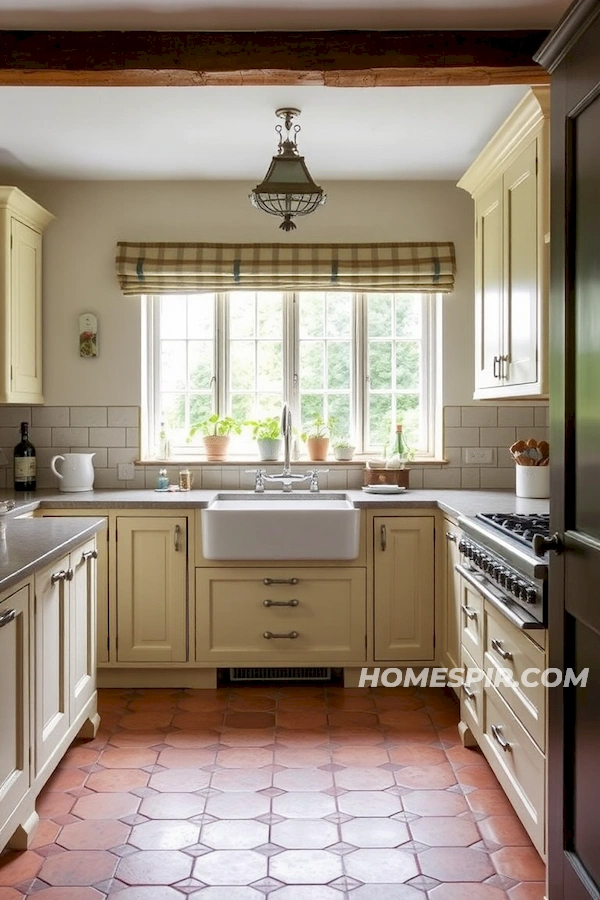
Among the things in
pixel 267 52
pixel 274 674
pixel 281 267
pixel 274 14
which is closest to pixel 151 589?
pixel 274 674

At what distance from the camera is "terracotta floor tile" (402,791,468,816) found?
277 centimetres

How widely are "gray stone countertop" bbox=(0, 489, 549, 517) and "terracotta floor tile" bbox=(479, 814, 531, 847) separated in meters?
1.27

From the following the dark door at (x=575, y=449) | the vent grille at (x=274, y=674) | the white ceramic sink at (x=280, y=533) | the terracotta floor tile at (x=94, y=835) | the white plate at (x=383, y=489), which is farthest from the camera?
the white plate at (x=383, y=489)

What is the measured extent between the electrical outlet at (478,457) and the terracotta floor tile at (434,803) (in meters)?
2.07

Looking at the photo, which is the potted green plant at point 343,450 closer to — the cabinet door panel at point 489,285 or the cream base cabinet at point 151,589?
the cabinet door panel at point 489,285

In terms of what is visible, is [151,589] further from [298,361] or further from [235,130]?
[235,130]

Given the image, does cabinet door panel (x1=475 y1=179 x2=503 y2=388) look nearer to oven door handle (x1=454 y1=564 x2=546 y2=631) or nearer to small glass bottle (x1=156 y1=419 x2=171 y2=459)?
oven door handle (x1=454 y1=564 x2=546 y2=631)

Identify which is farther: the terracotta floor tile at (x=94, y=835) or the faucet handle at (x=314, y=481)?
the faucet handle at (x=314, y=481)

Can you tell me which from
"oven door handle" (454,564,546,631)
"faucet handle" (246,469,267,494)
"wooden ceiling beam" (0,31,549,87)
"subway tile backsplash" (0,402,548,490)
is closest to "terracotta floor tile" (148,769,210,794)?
"oven door handle" (454,564,546,631)

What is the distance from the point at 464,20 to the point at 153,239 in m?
2.27

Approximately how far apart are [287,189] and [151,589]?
193cm

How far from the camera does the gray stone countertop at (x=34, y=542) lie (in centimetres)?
231

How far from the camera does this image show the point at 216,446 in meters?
4.62

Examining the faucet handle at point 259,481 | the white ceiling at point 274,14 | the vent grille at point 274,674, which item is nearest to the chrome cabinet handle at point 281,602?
the vent grille at point 274,674
